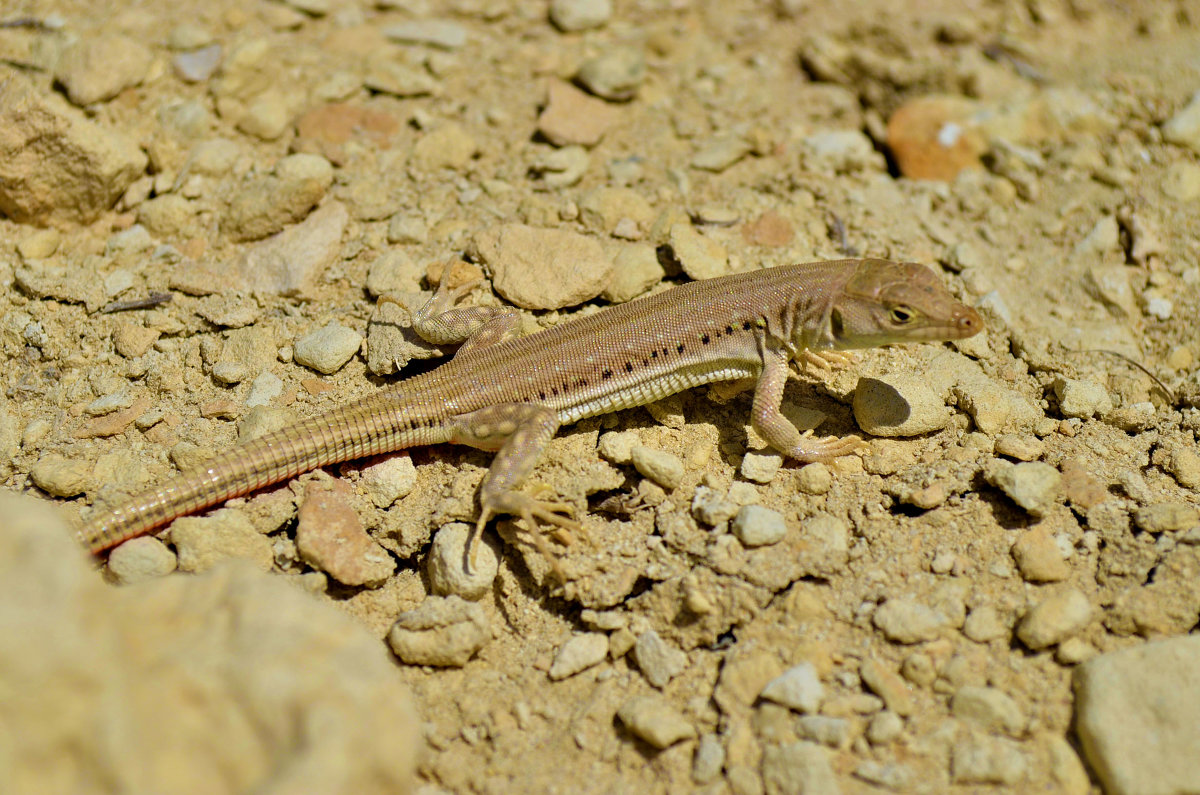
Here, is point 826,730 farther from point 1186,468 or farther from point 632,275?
point 632,275

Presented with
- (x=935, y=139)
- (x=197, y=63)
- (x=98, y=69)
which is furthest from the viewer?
(x=935, y=139)

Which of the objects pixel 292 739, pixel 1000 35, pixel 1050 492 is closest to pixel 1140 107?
pixel 1000 35

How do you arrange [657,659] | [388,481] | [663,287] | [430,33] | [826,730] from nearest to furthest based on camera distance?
[826,730]
[657,659]
[388,481]
[663,287]
[430,33]

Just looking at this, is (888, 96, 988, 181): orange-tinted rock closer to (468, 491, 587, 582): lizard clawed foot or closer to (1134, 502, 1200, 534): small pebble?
(1134, 502, 1200, 534): small pebble

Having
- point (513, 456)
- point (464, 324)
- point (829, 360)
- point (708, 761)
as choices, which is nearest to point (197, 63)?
point (464, 324)

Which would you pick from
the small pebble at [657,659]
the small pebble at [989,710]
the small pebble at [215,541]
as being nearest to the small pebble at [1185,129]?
the small pebble at [989,710]

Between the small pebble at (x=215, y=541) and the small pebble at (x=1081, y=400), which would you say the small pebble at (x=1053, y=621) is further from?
the small pebble at (x=215, y=541)

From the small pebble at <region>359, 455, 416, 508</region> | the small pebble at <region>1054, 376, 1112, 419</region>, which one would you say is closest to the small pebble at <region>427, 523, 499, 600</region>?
the small pebble at <region>359, 455, 416, 508</region>

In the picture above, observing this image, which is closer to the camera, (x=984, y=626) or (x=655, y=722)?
(x=655, y=722)
